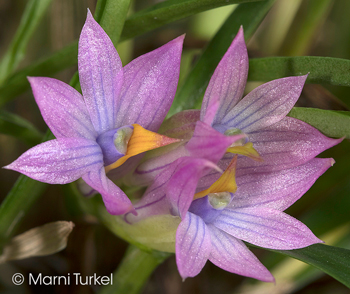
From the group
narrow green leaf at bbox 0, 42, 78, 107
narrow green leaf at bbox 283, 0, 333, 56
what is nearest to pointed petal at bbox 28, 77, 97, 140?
narrow green leaf at bbox 0, 42, 78, 107

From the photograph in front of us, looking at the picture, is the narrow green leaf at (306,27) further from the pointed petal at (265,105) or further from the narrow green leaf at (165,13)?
the pointed petal at (265,105)

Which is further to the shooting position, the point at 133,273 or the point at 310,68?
the point at 133,273

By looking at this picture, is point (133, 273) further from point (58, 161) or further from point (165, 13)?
point (165, 13)

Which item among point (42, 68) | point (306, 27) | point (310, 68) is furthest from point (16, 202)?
point (306, 27)

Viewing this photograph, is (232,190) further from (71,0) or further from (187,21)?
(187,21)

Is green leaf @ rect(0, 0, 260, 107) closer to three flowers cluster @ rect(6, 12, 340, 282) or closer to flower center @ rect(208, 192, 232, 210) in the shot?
three flowers cluster @ rect(6, 12, 340, 282)

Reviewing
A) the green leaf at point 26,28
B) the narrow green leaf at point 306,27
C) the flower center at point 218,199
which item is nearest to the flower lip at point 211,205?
the flower center at point 218,199
